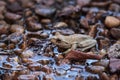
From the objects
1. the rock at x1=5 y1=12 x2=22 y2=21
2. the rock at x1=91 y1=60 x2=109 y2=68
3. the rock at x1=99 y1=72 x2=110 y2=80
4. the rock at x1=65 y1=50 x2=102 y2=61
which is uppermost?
the rock at x1=5 y1=12 x2=22 y2=21

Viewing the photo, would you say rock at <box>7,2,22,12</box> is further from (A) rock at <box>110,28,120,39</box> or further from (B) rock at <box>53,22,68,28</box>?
(A) rock at <box>110,28,120,39</box>

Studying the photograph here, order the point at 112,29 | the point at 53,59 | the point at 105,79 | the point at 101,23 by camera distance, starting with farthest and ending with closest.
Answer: the point at 101,23, the point at 112,29, the point at 53,59, the point at 105,79

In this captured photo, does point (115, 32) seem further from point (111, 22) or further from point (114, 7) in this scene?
point (114, 7)

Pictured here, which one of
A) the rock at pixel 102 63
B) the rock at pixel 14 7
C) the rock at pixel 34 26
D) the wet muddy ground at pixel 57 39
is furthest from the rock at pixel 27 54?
the rock at pixel 14 7

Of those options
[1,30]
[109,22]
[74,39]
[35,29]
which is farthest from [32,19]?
[109,22]

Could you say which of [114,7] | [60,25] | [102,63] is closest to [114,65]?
[102,63]

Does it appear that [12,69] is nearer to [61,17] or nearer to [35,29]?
[35,29]

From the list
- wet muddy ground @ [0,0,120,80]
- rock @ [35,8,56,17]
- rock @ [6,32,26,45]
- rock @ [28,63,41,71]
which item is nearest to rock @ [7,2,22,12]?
wet muddy ground @ [0,0,120,80]
